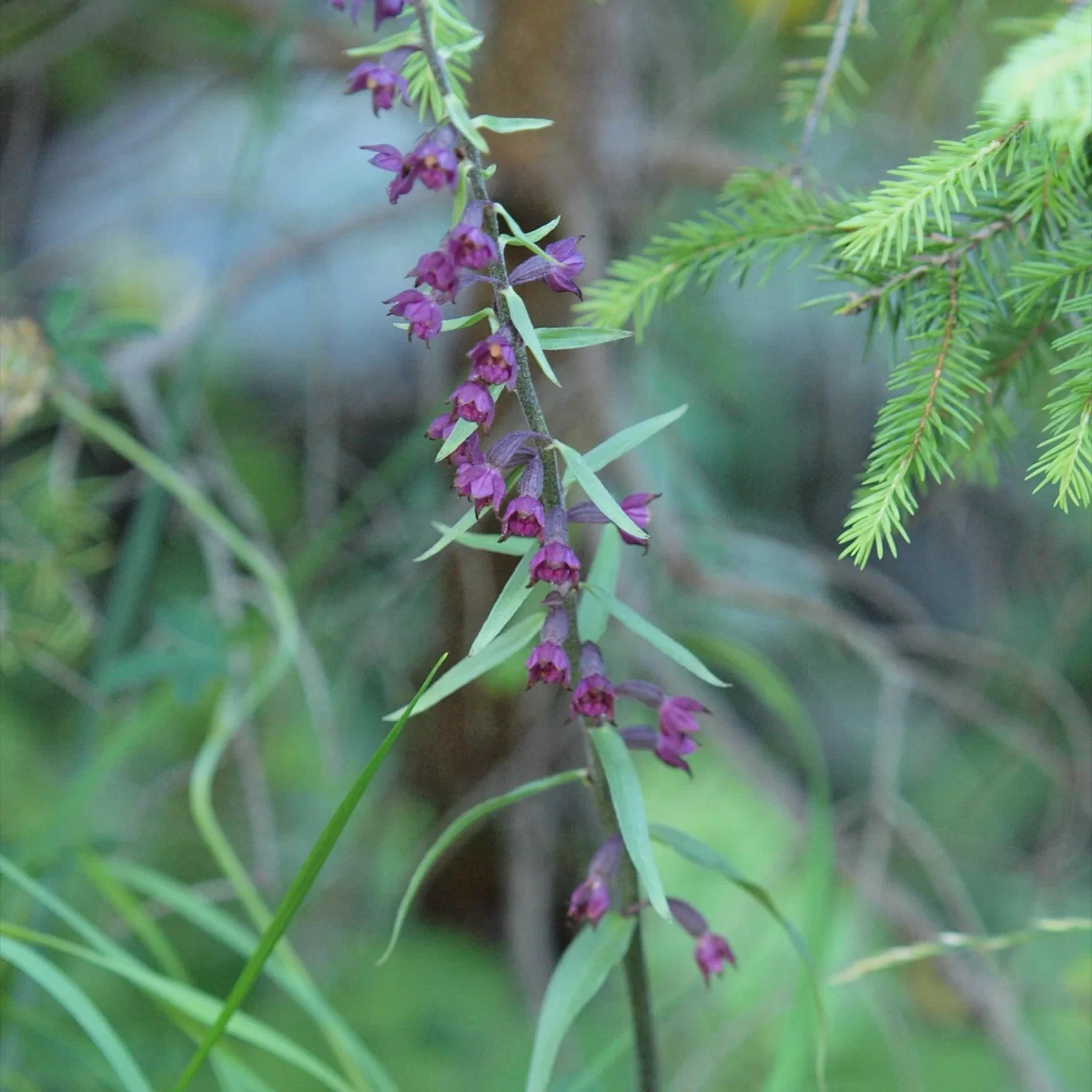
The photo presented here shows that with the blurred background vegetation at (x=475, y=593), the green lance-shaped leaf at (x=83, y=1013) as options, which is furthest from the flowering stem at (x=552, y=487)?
the green lance-shaped leaf at (x=83, y=1013)

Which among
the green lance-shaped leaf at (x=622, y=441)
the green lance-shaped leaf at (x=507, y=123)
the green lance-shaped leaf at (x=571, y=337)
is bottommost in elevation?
the green lance-shaped leaf at (x=622, y=441)

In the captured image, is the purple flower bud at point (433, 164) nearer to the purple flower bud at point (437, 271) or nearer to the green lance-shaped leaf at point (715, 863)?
the purple flower bud at point (437, 271)

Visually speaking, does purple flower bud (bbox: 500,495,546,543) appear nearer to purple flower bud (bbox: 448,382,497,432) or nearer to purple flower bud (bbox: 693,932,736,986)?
purple flower bud (bbox: 448,382,497,432)

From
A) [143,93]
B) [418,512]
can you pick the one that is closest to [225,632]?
[418,512]

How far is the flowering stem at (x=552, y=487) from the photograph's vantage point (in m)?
0.40

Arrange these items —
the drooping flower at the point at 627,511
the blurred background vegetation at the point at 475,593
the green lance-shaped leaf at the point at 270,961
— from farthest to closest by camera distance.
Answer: the blurred background vegetation at the point at 475,593, the green lance-shaped leaf at the point at 270,961, the drooping flower at the point at 627,511

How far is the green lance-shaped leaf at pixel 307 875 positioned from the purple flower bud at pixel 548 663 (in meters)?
0.04

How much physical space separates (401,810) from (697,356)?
91 cm

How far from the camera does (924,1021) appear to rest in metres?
1.60

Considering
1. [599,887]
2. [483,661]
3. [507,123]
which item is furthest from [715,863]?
[507,123]

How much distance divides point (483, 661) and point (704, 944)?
0.23 m

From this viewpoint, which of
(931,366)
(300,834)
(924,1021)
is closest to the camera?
(931,366)

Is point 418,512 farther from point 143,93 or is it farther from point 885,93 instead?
point 143,93

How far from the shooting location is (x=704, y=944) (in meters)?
0.57
